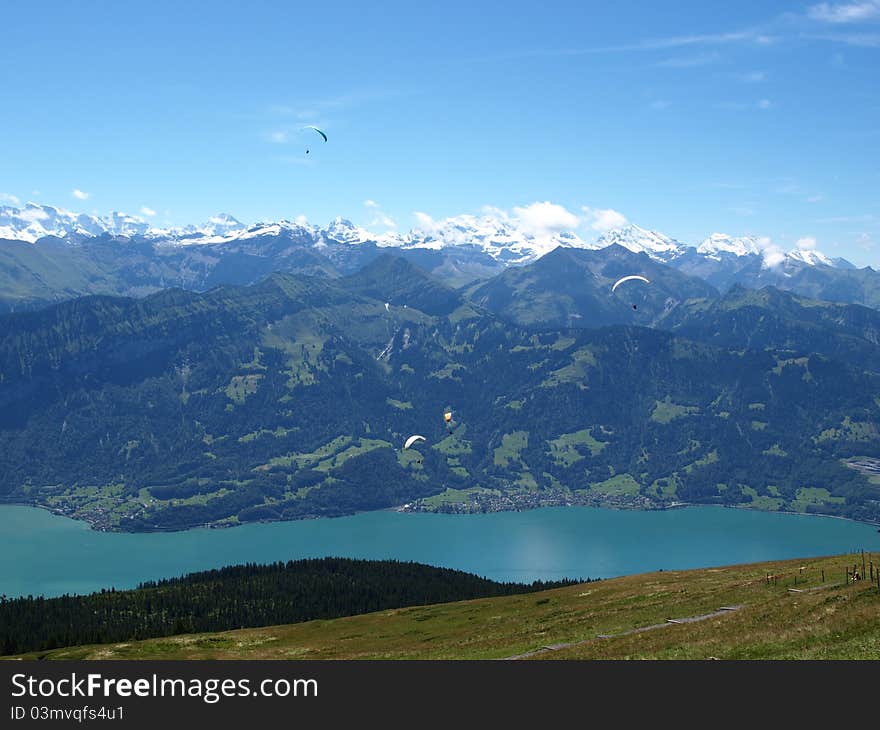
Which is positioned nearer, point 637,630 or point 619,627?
point 637,630

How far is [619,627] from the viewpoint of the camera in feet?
229

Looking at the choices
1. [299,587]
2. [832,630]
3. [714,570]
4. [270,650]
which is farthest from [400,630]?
[299,587]

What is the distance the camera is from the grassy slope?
161 feet

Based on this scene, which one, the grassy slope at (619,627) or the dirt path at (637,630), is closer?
the grassy slope at (619,627)

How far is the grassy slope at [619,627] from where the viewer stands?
48938 millimetres

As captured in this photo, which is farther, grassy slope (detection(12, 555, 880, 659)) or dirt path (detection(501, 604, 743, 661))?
dirt path (detection(501, 604, 743, 661))

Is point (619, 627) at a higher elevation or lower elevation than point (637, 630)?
lower
